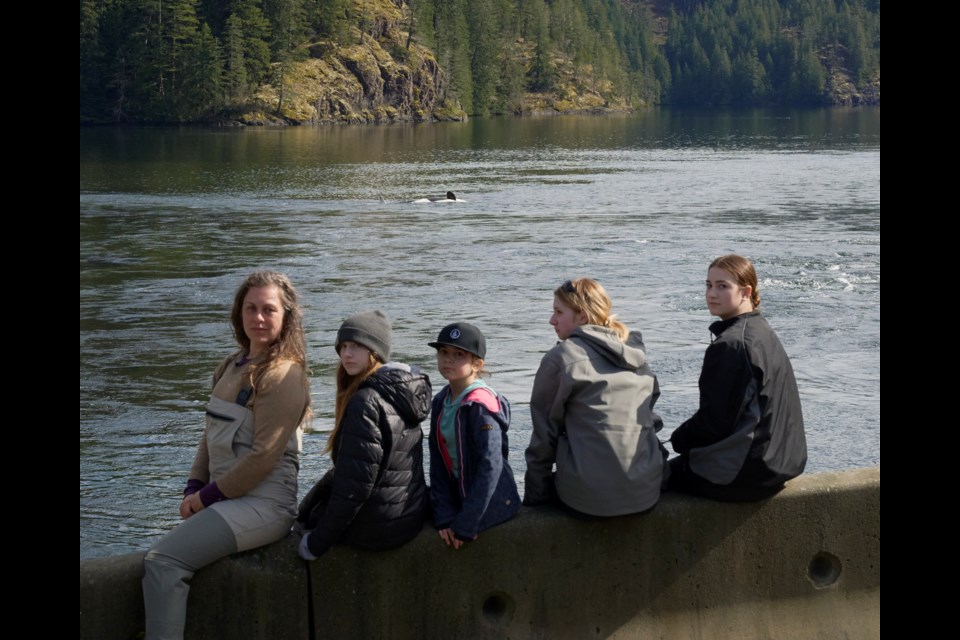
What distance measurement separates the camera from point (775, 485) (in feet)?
20.0

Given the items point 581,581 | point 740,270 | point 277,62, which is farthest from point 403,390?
point 277,62

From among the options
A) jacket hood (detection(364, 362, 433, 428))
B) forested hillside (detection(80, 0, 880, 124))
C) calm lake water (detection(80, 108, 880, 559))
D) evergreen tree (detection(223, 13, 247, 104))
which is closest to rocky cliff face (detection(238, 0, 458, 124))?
forested hillside (detection(80, 0, 880, 124))

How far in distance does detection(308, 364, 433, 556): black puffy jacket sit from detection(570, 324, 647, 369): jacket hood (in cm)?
85

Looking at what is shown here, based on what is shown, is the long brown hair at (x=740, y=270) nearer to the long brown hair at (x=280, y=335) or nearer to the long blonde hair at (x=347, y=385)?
the long blonde hair at (x=347, y=385)

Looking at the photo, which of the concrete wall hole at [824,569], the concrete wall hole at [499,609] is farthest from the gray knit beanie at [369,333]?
the concrete wall hole at [824,569]

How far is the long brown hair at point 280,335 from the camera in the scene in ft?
18.9

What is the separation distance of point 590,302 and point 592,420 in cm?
57

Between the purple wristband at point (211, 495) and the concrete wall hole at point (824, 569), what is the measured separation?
290cm

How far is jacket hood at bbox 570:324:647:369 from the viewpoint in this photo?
6004 mm

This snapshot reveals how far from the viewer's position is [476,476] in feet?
18.9

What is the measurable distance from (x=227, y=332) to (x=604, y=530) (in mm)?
16007

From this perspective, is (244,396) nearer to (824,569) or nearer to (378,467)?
(378,467)
